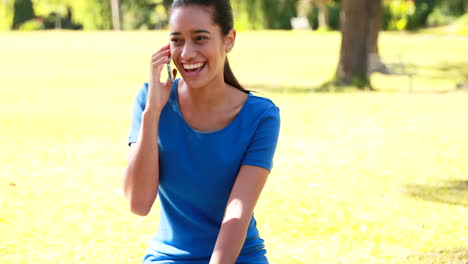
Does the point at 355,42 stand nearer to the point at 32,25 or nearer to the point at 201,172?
the point at 201,172

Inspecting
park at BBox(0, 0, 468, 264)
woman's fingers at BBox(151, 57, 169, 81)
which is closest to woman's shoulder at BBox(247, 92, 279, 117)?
woman's fingers at BBox(151, 57, 169, 81)

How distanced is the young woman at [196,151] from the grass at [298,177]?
7.59 feet

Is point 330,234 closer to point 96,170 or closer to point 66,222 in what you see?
point 66,222

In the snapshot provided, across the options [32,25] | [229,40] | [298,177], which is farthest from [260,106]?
[32,25]

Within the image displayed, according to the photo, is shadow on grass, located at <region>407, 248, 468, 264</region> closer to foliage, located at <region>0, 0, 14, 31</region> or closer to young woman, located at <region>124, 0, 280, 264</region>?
young woman, located at <region>124, 0, 280, 264</region>

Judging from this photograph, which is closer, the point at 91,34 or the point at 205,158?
the point at 205,158

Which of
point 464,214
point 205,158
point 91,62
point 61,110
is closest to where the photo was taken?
point 205,158

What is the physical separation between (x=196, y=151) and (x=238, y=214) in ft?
0.90

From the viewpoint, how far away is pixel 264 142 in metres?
2.73

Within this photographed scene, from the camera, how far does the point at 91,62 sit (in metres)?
24.9

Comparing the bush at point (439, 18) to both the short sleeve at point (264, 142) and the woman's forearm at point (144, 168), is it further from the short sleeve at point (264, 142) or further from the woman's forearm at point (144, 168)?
the woman's forearm at point (144, 168)

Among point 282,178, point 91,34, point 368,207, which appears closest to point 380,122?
point 282,178

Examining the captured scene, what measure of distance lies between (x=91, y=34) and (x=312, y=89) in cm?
2379

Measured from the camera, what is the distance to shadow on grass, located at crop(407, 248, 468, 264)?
5.02 m
